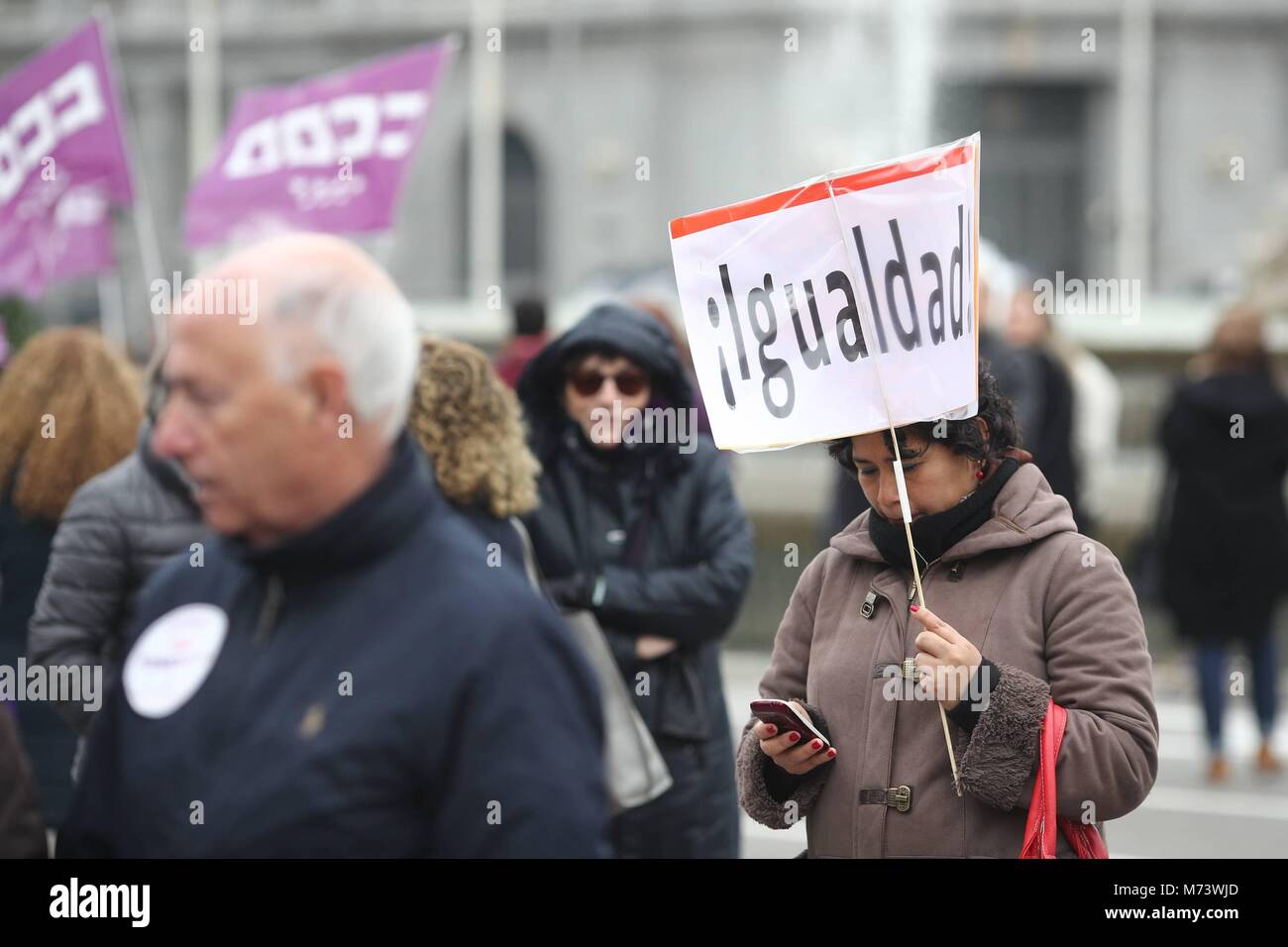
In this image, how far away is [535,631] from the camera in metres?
2.20

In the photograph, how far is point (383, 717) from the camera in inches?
83.3

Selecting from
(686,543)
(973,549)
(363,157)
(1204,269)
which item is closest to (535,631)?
(973,549)

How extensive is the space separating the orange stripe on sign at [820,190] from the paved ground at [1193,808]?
356cm

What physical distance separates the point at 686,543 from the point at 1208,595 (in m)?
4.19

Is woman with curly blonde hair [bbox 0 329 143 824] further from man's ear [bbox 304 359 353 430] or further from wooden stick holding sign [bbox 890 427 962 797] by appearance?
man's ear [bbox 304 359 353 430]

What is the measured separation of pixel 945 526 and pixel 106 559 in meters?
2.11

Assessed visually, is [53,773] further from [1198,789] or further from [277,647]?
[1198,789]

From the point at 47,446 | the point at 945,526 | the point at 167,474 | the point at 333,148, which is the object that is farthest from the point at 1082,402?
the point at 945,526

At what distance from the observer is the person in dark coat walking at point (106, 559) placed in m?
4.20

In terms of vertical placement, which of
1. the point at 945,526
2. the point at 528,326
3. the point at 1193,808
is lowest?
the point at 1193,808

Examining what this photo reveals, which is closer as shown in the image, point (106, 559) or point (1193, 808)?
point (106, 559)

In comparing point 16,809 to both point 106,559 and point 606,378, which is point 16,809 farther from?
point 606,378

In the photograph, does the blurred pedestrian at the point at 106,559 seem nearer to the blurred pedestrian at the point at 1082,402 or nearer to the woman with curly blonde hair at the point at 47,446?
the woman with curly blonde hair at the point at 47,446

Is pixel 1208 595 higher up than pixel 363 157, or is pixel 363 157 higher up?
pixel 363 157
